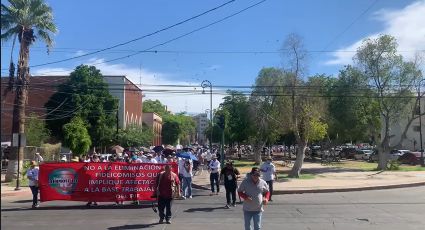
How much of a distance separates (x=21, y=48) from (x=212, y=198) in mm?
17612

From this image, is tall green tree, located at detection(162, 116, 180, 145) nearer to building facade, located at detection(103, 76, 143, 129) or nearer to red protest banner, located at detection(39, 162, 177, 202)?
building facade, located at detection(103, 76, 143, 129)

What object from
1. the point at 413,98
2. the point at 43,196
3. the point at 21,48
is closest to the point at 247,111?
the point at 413,98

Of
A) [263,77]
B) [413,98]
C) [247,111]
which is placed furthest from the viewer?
[247,111]

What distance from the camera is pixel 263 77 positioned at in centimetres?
4503

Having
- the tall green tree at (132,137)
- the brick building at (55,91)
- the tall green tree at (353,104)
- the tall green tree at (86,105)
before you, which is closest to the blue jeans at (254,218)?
the tall green tree at (353,104)

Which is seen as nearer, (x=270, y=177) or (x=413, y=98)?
(x=270, y=177)

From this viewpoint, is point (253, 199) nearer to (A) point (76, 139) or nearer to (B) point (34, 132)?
(A) point (76, 139)

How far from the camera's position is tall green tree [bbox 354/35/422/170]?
37969mm

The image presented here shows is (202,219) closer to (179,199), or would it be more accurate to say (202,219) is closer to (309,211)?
(309,211)

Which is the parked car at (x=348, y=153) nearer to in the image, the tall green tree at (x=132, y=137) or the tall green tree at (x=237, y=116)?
the tall green tree at (x=237, y=116)

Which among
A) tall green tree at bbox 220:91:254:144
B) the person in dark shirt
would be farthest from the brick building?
the person in dark shirt

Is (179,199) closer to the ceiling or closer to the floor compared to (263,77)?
closer to the floor

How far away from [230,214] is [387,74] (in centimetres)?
2755

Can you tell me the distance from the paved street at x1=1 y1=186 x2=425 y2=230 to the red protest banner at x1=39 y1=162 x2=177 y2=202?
16.7 inches
